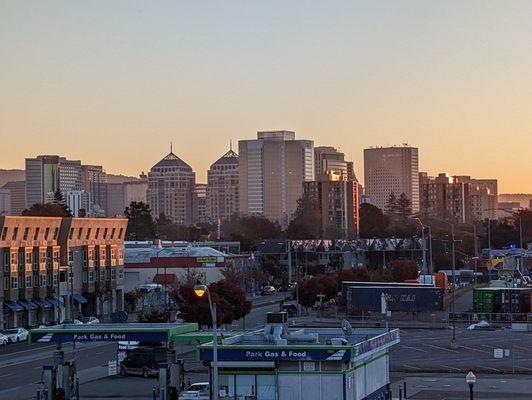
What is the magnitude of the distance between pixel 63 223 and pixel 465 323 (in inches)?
1144

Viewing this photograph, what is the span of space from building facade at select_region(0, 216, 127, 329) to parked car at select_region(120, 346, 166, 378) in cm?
2349

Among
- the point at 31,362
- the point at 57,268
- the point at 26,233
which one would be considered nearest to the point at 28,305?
the point at 26,233

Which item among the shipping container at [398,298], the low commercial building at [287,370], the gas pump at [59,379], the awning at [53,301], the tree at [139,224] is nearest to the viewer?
the low commercial building at [287,370]

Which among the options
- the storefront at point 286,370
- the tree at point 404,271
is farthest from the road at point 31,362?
the tree at point 404,271

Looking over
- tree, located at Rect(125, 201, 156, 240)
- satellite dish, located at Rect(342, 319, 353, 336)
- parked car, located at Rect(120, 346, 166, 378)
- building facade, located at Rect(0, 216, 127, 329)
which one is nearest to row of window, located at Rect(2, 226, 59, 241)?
building facade, located at Rect(0, 216, 127, 329)

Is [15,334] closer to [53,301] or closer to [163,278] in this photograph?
[53,301]

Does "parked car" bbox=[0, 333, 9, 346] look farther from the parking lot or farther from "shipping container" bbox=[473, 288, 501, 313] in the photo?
"shipping container" bbox=[473, 288, 501, 313]

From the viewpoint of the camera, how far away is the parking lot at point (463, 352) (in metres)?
52.7

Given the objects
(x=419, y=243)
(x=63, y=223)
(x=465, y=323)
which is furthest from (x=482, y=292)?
(x=419, y=243)

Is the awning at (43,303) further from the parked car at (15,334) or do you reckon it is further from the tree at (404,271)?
the tree at (404,271)

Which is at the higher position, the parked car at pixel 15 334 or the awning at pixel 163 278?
the awning at pixel 163 278

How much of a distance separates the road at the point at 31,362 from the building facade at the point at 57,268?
Result: 825 cm

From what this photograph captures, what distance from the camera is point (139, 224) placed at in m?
182

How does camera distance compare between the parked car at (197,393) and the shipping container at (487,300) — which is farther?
the shipping container at (487,300)
